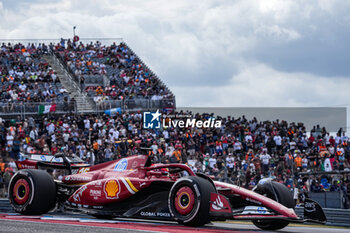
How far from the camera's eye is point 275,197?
10258 mm

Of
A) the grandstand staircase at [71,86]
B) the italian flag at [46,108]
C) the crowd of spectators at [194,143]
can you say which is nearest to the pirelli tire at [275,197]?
the crowd of spectators at [194,143]

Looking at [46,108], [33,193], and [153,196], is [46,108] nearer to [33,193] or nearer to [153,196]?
[33,193]

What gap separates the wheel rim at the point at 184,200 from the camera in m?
9.19

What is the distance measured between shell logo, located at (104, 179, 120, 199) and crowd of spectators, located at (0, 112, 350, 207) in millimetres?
6623

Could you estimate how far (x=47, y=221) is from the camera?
31.6 ft

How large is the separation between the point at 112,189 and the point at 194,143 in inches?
584

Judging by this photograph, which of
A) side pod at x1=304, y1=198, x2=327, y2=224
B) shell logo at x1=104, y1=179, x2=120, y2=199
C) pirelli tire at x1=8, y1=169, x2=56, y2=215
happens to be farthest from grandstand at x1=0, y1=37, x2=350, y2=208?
pirelli tire at x1=8, y1=169, x2=56, y2=215

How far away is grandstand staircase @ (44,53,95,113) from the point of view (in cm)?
3219

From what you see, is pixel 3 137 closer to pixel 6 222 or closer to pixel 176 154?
pixel 176 154

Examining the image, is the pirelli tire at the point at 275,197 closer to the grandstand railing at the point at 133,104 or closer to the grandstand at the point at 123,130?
the grandstand at the point at 123,130

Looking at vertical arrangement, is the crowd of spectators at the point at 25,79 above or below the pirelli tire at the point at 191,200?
above

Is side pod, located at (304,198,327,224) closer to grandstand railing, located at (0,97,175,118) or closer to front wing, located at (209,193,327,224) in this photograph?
front wing, located at (209,193,327,224)

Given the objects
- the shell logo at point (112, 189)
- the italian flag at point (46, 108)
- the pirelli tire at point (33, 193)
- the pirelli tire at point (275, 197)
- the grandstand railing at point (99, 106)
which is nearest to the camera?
the pirelli tire at point (275, 197)

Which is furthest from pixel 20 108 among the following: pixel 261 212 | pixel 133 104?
pixel 261 212
